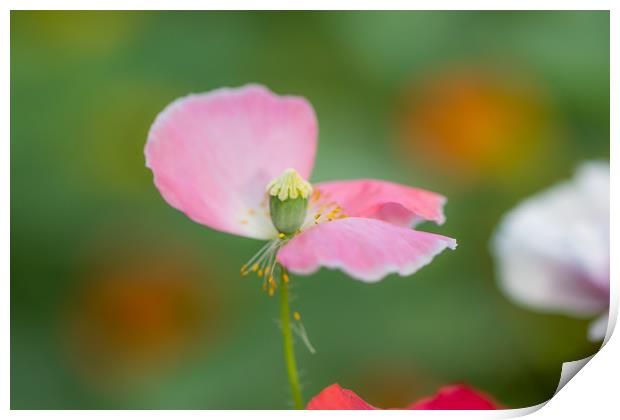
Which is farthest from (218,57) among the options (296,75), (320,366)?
(320,366)

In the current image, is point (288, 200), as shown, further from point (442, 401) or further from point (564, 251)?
point (564, 251)

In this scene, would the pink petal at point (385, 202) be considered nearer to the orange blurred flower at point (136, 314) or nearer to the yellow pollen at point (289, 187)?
the yellow pollen at point (289, 187)

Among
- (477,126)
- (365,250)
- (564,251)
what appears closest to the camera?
(365,250)

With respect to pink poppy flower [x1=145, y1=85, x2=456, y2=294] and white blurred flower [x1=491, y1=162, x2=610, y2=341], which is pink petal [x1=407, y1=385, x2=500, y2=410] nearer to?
pink poppy flower [x1=145, y1=85, x2=456, y2=294]

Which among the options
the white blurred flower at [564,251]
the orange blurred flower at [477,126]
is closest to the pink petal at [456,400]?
Result: the white blurred flower at [564,251]

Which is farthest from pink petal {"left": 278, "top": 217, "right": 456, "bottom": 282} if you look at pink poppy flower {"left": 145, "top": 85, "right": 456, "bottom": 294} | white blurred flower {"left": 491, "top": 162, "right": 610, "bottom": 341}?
white blurred flower {"left": 491, "top": 162, "right": 610, "bottom": 341}

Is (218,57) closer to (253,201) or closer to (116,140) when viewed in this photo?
(116,140)

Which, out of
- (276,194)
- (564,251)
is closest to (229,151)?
(276,194)
